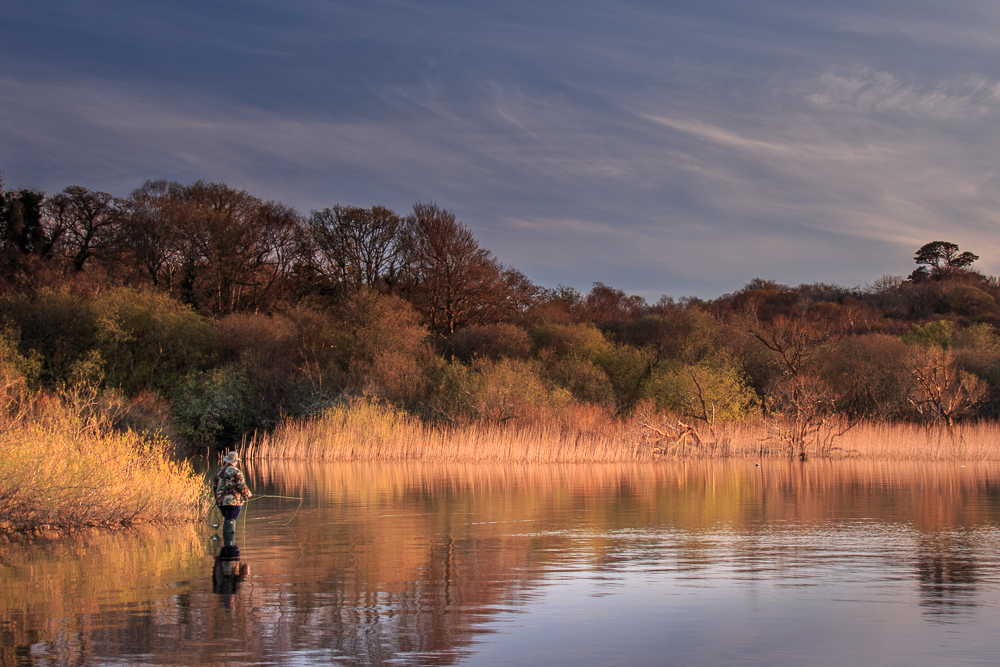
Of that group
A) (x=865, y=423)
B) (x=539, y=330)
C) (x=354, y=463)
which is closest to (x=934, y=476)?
(x=865, y=423)

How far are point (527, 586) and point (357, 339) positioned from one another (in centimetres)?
3639

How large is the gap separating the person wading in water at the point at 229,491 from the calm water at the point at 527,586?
60 centimetres

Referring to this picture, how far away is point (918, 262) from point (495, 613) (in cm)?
9581

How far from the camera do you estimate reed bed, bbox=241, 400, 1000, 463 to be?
3319cm

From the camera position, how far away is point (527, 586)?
11.8m

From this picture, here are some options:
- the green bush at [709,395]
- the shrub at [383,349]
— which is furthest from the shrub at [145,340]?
the green bush at [709,395]

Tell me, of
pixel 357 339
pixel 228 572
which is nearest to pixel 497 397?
pixel 357 339

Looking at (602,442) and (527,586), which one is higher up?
(602,442)

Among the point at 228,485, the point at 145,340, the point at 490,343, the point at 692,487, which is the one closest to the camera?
the point at 228,485

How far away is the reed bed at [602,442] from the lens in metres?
33.2

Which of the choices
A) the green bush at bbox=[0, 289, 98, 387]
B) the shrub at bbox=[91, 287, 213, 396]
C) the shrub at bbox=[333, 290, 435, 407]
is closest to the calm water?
the shrub at bbox=[333, 290, 435, 407]

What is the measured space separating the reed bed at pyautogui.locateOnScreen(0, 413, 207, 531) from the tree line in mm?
20417

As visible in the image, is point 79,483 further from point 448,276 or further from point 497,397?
point 448,276

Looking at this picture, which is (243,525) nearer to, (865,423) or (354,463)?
(354,463)
